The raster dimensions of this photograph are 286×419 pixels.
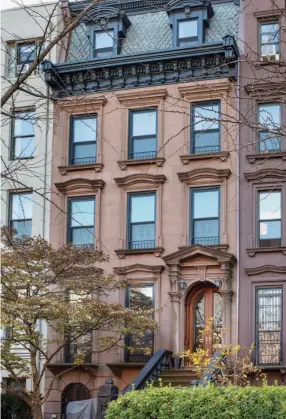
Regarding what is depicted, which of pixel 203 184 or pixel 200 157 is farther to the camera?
pixel 203 184

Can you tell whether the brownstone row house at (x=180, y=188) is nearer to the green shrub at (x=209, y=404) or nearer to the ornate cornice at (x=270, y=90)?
the ornate cornice at (x=270, y=90)

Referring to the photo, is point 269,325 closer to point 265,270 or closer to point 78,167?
point 265,270

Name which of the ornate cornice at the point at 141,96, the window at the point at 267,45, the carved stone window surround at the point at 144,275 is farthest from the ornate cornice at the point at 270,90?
the carved stone window surround at the point at 144,275

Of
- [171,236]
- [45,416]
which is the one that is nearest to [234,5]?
[171,236]

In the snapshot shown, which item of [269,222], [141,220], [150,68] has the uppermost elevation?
[150,68]

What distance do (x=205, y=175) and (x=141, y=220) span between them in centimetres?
276

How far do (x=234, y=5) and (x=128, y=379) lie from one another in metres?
13.9

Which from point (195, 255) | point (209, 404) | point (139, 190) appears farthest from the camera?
point (139, 190)

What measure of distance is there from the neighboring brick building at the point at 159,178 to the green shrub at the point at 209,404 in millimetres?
9930

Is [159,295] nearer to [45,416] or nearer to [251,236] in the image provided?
[251,236]

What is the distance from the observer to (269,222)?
26.7 meters

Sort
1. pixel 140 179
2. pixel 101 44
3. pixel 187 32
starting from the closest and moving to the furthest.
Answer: pixel 140 179
pixel 187 32
pixel 101 44

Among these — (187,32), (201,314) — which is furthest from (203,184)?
(187,32)

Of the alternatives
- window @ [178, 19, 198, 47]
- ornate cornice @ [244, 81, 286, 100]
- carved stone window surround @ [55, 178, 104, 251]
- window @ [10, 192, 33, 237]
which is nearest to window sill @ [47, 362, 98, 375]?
carved stone window surround @ [55, 178, 104, 251]
